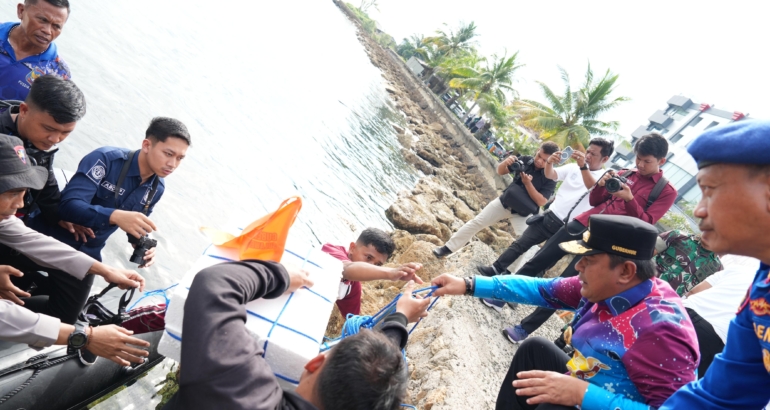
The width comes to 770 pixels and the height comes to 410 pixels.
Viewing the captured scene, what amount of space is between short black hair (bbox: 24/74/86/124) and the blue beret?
3.75m

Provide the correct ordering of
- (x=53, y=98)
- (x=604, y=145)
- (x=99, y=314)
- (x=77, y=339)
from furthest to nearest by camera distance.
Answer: (x=604, y=145) < (x=99, y=314) < (x=53, y=98) < (x=77, y=339)

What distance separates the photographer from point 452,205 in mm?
15773

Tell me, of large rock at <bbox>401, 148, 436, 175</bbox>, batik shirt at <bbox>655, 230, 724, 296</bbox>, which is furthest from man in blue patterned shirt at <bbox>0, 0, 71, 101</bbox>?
large rock at <bbox>401, 148, 436, 175</bbox>

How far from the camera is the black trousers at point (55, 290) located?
8.79ft

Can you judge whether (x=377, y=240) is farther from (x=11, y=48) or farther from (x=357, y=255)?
(x=11, y=48)

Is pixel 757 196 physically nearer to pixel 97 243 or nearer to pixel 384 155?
pixel 97 243

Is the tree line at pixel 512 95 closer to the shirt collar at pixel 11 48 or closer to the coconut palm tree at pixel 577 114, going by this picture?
the coconut palm tree at pixel 577 114

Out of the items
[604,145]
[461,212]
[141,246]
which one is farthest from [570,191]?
[461,212]

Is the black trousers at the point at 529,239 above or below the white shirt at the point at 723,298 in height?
below

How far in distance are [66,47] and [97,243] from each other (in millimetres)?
9185

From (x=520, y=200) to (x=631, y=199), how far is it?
6.72 feet

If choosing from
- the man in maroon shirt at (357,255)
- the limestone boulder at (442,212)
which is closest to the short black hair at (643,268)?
the man in maroon shirt at (357,255)

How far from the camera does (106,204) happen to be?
128 inches

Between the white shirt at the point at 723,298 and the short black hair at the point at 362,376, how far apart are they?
10.5ft
